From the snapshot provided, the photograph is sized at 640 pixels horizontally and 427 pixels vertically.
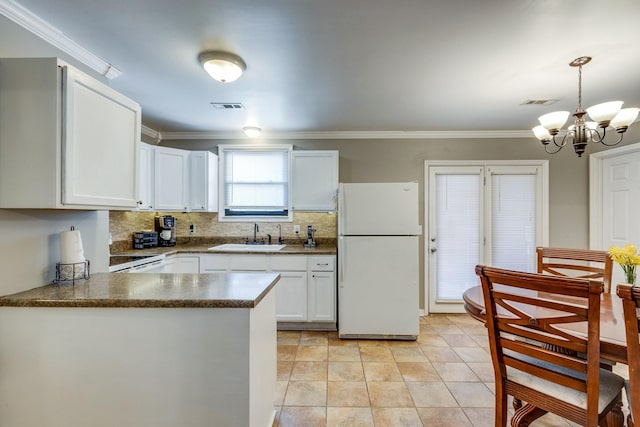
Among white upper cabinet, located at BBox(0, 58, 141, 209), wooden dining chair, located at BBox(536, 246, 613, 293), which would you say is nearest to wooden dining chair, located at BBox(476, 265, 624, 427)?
wooden dining chair, located at BBox(536, 246, 613, 293)

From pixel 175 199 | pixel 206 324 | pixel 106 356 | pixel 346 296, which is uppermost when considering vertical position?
pixel 175 199

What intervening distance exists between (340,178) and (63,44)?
2.83 meters

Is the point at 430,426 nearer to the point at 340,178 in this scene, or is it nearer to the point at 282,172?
the point at 340,178

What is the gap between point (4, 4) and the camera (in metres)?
1.46

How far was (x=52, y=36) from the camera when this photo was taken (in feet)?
5.68

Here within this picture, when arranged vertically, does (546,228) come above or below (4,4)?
below

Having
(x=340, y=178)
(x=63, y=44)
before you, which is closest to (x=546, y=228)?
(x=340, y=178)

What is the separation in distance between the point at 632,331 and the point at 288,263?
8.83 feet

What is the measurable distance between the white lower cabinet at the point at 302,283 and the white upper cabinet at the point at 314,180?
2.35ft

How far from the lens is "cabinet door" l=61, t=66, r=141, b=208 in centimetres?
141

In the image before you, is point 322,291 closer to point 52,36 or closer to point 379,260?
point 379,260

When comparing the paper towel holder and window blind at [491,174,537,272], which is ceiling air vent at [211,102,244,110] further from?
window blind at [491,174,537,272]

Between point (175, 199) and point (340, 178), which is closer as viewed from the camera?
point (175, 199)

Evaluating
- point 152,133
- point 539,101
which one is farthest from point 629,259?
point 152,133
